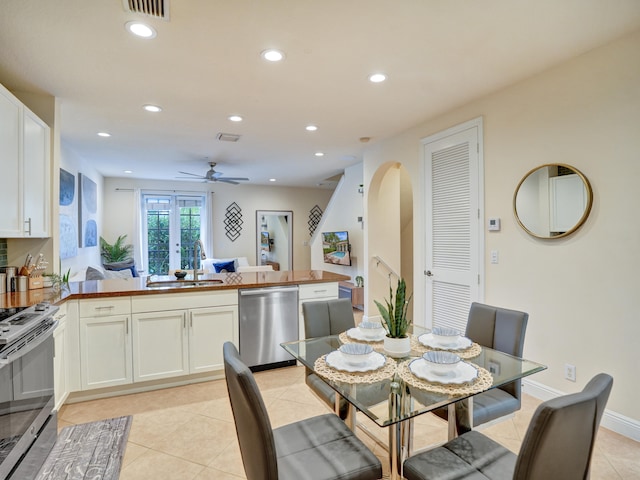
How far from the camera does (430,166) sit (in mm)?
3777

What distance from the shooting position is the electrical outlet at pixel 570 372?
252 centimetres

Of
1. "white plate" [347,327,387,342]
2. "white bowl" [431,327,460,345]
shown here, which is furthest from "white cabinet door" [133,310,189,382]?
"white bowl" [431,327,460,345]

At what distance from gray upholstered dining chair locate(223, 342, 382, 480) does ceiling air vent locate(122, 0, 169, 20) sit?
1.78 m

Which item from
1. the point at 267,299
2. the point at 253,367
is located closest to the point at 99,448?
the point at 253,367

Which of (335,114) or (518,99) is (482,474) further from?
(335,114)

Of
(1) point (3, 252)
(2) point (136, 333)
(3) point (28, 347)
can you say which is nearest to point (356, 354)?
(3) point (28, 347)

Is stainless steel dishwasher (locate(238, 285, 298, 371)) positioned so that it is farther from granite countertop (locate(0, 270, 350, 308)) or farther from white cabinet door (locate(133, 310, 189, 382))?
white cabinet door (locate(133, 310, 189, 382))

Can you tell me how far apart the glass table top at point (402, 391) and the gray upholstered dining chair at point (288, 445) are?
0.25 metres

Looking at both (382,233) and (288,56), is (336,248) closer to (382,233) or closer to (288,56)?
(382,233)

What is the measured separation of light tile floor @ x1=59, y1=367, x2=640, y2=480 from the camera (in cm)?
196

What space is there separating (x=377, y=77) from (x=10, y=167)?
2674mm

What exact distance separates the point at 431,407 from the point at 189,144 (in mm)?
4461

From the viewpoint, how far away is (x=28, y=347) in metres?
1.70

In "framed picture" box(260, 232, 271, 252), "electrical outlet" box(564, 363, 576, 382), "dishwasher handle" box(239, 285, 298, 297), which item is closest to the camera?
"electrical outlet" box(564, 363, 576, 382)
